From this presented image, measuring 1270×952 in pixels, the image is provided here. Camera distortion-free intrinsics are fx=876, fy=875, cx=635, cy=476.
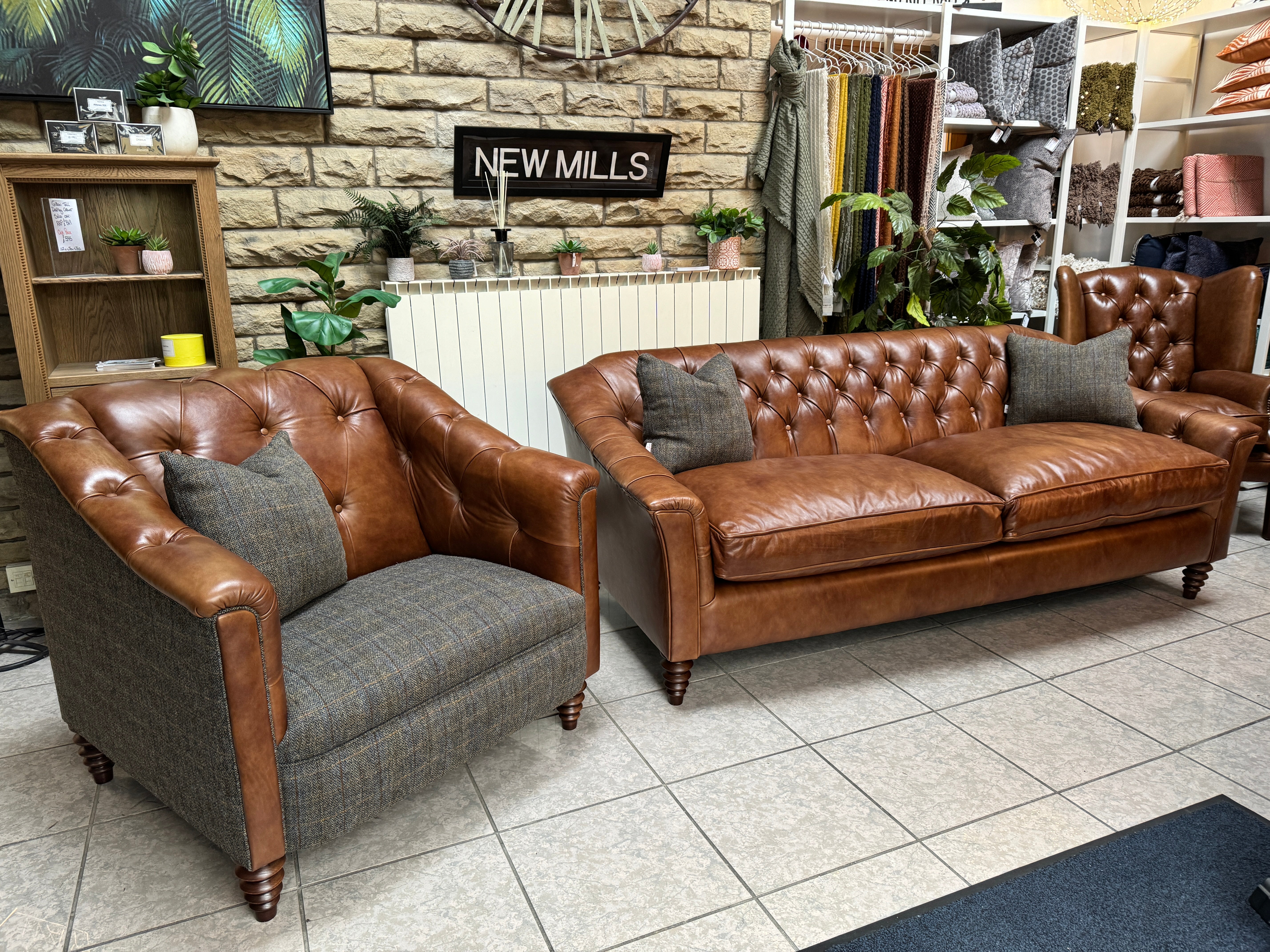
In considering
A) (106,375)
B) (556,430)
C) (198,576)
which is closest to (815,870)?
(198,576)

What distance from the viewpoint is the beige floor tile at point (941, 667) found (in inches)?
93.5

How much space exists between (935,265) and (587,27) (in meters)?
1.61

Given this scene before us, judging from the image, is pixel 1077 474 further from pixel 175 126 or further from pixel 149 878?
pixel 175 126

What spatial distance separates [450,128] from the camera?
3.03m

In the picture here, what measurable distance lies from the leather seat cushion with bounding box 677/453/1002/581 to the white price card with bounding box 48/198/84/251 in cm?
188

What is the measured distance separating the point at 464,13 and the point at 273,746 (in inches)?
98.3

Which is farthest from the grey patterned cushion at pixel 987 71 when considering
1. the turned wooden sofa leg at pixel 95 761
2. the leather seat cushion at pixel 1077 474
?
the turned wooden sofa leg at pixel 95 761

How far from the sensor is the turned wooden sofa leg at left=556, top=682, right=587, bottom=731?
2.15 meters

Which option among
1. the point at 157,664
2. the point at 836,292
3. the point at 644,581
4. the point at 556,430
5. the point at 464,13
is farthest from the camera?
the point at 836,292

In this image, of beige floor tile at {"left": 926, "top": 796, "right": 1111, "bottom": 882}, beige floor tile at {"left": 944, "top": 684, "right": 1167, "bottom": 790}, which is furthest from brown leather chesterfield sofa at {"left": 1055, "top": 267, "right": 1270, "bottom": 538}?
beige floor tile at {"left": 926, "top": 796, "right": 1111, "bottom": 882}

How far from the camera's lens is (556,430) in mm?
3256

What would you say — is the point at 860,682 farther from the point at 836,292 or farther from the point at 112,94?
the point at 112,94

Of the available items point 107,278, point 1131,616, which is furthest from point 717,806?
point 107,278

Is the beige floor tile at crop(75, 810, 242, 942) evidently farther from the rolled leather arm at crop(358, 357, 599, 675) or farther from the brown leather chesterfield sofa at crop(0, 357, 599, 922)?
the rolled leather arm at crop(358, 357, 599, 675)
